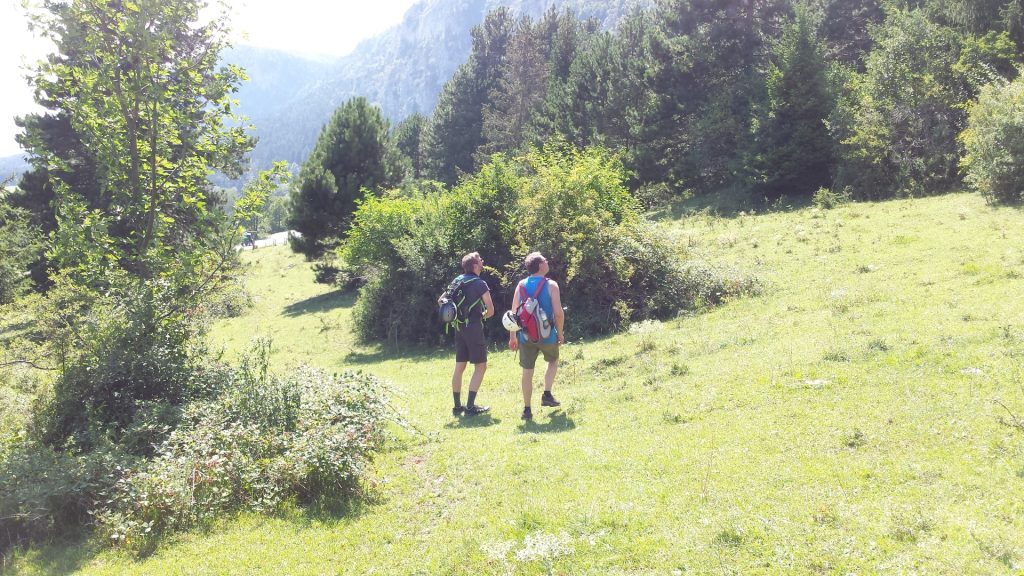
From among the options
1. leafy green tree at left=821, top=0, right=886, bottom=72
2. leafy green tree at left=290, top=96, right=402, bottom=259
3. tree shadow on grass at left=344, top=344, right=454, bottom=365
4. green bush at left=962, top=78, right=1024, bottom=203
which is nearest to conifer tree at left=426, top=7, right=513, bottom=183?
leafy green tree at left=290, top=96, right=402, bottom=259

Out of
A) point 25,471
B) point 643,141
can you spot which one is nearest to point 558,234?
point 25,471

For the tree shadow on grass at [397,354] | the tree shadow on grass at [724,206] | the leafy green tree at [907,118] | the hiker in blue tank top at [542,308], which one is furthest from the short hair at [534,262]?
the leafy green tree at [907,118]

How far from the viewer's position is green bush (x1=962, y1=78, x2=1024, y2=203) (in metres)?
18.5

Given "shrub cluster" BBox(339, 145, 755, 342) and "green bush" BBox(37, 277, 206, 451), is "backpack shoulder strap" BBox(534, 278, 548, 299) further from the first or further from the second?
"shrub cluster" BBox(339, 145, 755, 342)

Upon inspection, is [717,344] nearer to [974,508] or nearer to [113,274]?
[974,508]

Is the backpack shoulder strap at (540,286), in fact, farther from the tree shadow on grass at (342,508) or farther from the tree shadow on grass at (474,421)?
the tree shadow on grass at (342,508)

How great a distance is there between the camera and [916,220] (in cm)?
1878

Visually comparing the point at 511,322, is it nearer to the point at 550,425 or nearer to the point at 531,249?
the point at 550,425

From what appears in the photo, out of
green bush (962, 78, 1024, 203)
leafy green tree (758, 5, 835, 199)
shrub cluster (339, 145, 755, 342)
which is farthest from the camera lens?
leafy green tree (758, 5, 835, 199)

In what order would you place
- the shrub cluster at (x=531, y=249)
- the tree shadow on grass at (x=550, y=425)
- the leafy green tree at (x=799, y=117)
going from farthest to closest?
the leafy green tree at (x=799, y=117) < the shrub cluster at (x=531, y=249) < the tree shadow on grass at (x=550, y=425)

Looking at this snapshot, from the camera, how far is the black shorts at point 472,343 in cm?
986

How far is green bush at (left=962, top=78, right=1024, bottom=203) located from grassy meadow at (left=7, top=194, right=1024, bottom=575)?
8.40 m

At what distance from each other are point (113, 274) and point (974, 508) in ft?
35.6

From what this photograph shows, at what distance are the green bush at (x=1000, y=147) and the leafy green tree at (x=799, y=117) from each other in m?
9.06
